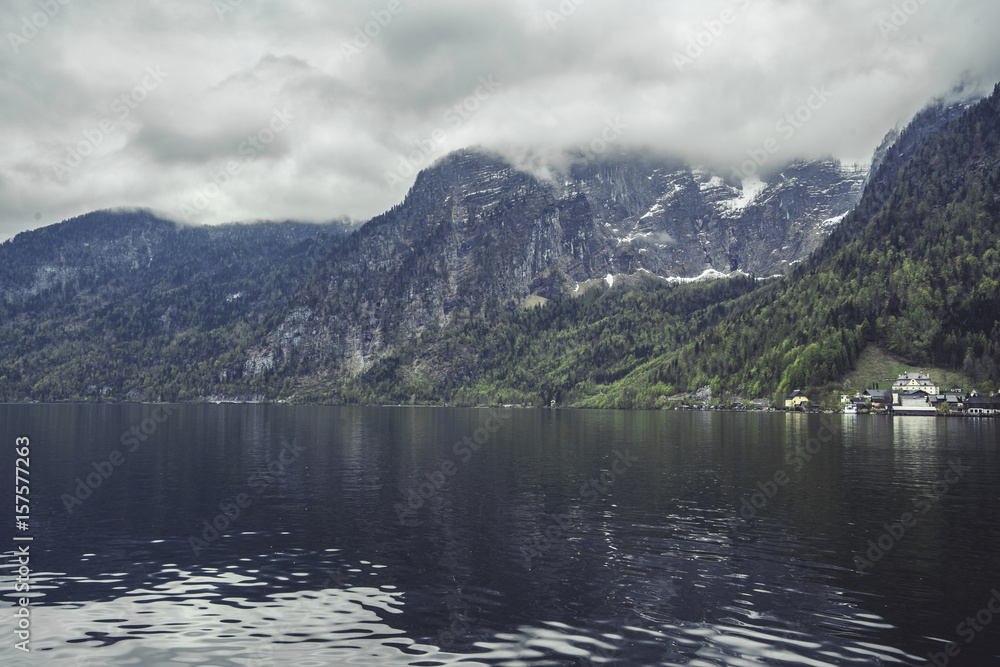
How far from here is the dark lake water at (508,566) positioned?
27.1 metres

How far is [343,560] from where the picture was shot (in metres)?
40.1

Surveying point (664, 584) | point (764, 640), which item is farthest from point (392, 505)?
point (764, 640)

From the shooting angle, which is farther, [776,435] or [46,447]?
[776,435]

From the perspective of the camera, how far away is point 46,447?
360ft

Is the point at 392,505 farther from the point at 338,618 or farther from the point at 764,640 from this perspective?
the point at 764,640

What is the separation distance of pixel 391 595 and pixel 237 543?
55.4 feet

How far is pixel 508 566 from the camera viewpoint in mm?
38750

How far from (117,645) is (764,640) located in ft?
90.2

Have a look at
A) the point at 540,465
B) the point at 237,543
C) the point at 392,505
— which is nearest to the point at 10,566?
the point at 237,543

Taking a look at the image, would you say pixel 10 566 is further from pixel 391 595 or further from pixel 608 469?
pixel 608 469

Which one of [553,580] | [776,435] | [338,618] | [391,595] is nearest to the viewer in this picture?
[338,618]

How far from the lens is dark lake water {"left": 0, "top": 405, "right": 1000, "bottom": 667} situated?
1065 inches

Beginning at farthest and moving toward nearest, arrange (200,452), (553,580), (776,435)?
(776,435) < (200,452) < (553,580)

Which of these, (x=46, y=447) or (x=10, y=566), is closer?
(x=10, y=566)
